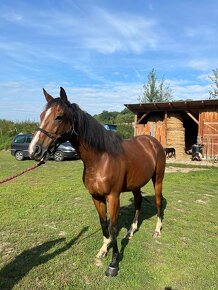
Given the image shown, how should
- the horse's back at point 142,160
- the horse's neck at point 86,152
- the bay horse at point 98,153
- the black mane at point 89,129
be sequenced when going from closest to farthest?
the bay horse at point 98,153 < the black mane at point 89,129 < the horse's neck at point 86,152 < the horse's back at point 142,160

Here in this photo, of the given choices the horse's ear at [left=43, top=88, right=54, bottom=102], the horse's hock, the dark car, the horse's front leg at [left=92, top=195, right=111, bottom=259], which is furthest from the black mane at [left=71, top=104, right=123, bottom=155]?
the horse's hock

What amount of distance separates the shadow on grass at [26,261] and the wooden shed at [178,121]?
16677 mm

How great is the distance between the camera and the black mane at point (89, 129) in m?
3.79

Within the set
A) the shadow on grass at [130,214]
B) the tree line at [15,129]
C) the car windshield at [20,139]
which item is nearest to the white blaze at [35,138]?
the shadow on grass at [130,214]

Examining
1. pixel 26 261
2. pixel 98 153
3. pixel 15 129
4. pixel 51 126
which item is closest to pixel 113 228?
pixel 98 153

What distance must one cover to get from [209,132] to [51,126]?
18.2 m

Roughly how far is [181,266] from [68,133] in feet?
7.87

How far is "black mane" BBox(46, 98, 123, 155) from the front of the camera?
3.79 m

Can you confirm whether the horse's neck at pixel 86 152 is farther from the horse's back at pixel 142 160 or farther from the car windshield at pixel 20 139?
the car windshield at pixel 20 139

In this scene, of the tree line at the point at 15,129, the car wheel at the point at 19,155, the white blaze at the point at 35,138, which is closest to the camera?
the white blaze at the point at 35,138

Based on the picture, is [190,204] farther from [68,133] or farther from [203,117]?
[203,117]

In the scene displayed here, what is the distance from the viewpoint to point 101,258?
458 cm

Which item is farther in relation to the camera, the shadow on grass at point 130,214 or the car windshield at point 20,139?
the car windshield at point 20,139

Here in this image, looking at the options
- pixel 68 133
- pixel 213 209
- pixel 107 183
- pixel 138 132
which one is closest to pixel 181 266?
pixel 107 183
